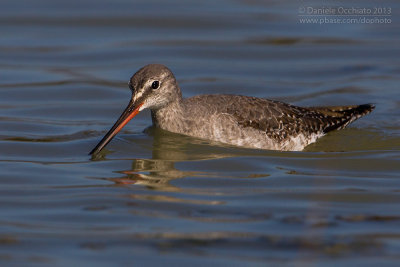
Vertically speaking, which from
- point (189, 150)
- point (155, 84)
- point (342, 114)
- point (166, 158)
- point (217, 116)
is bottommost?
point (166, 158)

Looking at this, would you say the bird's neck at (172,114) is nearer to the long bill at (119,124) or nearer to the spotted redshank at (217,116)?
the spotted redshank at (217,116)

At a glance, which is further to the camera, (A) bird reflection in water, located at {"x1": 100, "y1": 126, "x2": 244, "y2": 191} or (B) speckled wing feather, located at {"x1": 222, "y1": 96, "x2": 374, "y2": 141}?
(B) speckled wing feather, located at {"x1": 222, "y1": 96, "x2": 374, "y2": 141}

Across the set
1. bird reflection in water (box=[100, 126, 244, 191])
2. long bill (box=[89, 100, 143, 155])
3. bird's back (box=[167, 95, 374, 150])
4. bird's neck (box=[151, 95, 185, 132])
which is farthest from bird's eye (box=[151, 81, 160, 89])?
bird reflection in water (box=[100, 126, 244, 191])

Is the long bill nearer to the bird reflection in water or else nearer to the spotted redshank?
the spotted redshank

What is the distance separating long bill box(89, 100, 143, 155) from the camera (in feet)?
34.8

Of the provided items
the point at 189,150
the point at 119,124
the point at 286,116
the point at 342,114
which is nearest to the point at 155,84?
the point at 119,124

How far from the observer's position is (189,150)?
36.1ft

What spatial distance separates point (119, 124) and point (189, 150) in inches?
40.3

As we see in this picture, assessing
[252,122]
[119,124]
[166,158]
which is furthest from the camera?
[252,122]

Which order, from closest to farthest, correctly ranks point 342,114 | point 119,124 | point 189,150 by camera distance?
point 119,124, point 189,150, point 342,114

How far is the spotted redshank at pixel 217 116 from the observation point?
10.8m

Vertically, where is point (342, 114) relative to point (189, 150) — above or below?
above

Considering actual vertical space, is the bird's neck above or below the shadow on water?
above

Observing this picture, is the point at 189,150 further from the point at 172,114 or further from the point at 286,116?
the point at 286,116
